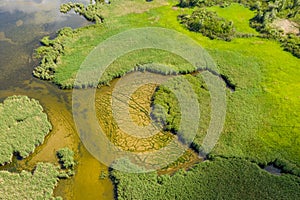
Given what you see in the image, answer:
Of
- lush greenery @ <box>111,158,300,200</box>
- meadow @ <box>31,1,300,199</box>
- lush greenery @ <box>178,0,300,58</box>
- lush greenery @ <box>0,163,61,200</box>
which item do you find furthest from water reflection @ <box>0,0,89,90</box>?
lush greenery @ <box>178,0,300,58</box>

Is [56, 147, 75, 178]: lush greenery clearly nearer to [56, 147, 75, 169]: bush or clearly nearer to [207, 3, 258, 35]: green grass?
[56, 147, 75, 169]: bush

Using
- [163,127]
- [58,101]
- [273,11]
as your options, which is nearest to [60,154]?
[58,101]

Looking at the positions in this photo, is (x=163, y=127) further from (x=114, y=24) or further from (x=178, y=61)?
(x=114, y=24)

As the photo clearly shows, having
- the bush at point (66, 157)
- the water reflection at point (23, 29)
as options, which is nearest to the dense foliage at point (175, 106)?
the bush at point (66, 157)

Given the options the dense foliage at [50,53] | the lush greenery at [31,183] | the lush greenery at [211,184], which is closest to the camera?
the lush greenery at [31,183]

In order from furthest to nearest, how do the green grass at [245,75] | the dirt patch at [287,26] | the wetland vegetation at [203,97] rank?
1. the dirt patch at [287,26]
2. the green grass at [245,75]
3. the wetland vegetation at [203,97]

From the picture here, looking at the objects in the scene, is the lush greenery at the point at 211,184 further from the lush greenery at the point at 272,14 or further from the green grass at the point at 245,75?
the lush greenery at the point at 272,14

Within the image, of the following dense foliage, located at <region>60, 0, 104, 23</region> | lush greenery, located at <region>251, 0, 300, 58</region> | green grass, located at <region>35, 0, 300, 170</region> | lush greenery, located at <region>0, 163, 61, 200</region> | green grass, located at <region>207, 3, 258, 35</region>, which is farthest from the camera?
dense foliage, located at <region>60, 0, 104, 23</region>
